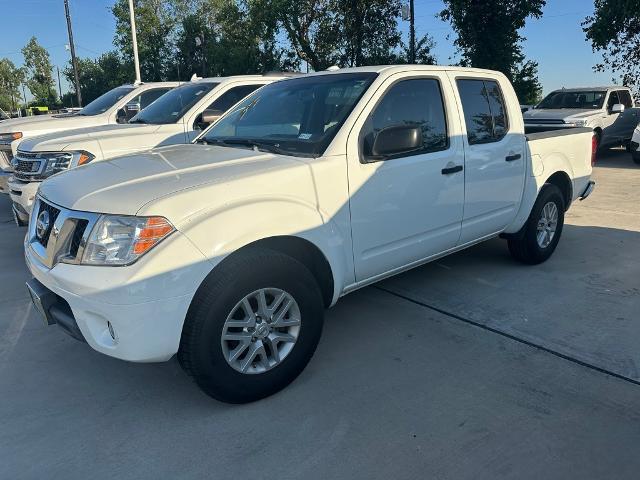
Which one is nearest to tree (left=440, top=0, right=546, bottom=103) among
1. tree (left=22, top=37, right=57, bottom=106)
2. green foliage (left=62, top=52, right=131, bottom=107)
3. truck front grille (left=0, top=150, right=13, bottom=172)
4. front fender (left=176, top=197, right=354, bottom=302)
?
truck front grille (left=0, top=150, right=13, bottom=172)

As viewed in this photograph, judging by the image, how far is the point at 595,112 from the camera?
41.3ft

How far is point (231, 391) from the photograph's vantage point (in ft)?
9.45

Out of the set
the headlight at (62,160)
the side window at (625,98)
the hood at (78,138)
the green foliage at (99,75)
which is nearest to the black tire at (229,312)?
the headlight at (62,160)

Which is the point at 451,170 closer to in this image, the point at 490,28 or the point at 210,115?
the point at 210,115

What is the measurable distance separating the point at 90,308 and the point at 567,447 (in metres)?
2.42

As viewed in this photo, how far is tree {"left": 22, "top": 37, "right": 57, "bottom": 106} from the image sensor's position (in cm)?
5528

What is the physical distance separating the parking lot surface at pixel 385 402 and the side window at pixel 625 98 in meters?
11.1

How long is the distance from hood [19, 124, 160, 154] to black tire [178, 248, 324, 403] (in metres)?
3.92

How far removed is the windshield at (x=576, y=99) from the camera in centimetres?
1312

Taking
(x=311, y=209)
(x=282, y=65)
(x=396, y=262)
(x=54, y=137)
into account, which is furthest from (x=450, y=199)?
(x=282, y=65)

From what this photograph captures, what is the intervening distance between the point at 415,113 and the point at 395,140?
0.66 m

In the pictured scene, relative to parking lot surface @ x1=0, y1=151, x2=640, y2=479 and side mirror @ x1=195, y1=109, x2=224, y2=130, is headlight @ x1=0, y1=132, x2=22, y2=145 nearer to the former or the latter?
side mirror @ x1=195, y1=109, x2=224, y2=130

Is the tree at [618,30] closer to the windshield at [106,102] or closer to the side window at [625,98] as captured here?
the side window at [625,98]

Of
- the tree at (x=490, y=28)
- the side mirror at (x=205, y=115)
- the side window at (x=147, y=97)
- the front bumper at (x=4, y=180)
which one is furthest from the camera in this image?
the tree at (x=490, y=28)
